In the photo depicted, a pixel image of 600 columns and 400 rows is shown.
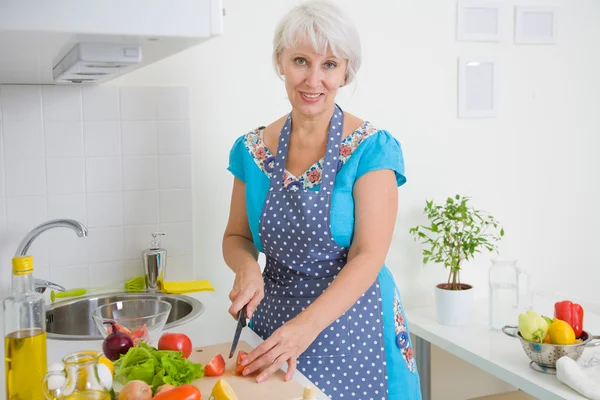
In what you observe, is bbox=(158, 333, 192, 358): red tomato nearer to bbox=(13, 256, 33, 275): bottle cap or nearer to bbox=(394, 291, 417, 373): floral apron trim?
bbox=(13, 256, 33, 275): bottle cap

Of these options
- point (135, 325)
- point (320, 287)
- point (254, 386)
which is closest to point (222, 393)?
point (254, 386)

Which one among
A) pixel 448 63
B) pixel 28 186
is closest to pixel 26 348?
pixel 28 186

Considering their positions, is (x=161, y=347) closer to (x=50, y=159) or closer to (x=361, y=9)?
(x=50, y=159)

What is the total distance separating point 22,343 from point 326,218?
734mm

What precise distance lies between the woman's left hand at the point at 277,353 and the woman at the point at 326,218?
163mm

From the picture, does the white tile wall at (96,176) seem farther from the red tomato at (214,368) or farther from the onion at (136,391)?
the onion at (136,391)

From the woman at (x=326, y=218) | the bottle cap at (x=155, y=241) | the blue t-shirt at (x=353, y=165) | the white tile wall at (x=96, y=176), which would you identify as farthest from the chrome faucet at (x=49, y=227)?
the blue t-shirt at (x=353, y=165)

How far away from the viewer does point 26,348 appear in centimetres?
109

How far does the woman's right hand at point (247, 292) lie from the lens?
1423mm

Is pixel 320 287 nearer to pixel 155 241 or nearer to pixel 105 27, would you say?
pixel 155 241

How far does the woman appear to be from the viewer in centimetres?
154

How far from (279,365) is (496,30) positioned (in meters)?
1.83

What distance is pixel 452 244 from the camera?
243 centimetres

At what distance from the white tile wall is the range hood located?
0.81 m
